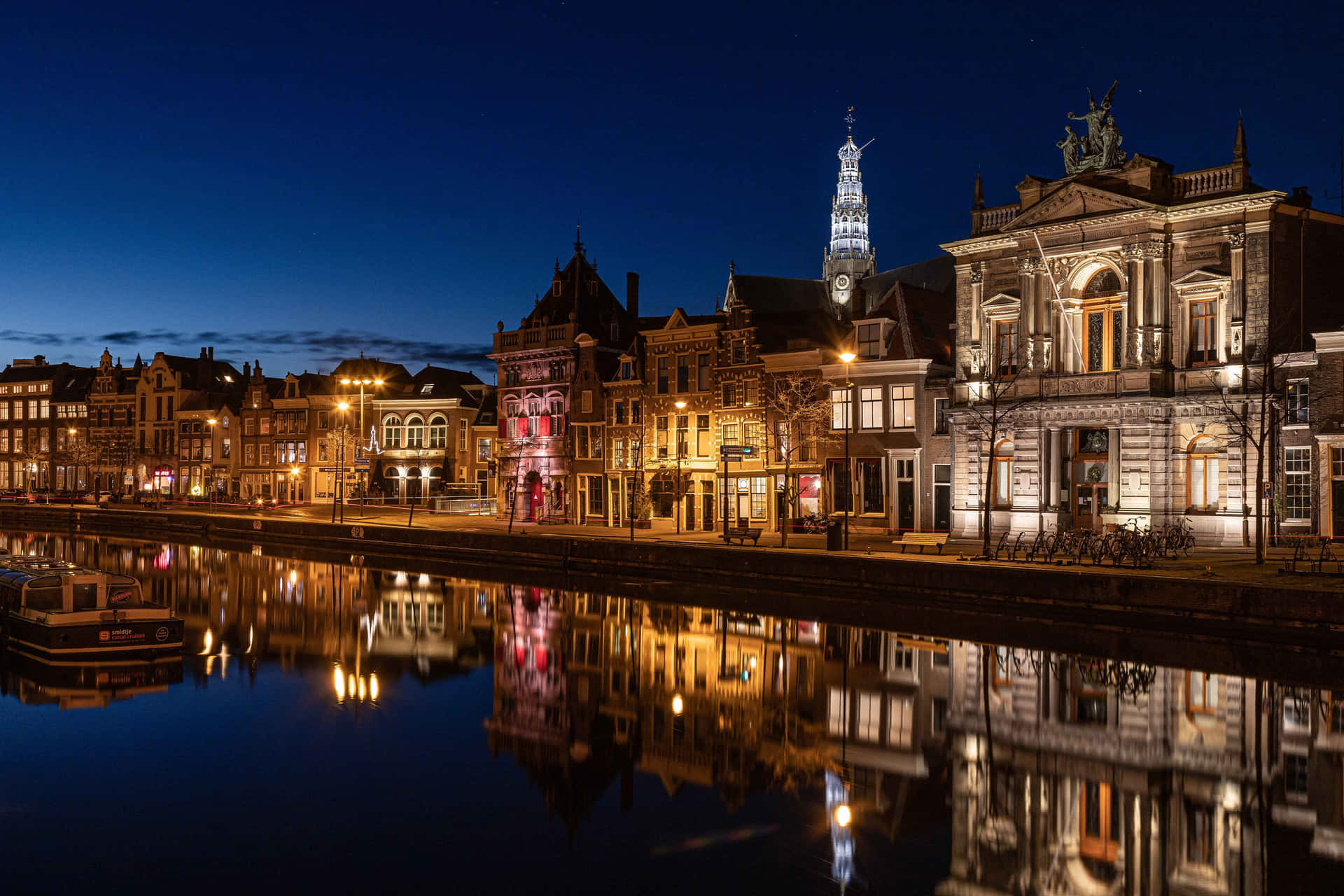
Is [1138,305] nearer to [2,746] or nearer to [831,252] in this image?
[2,746]

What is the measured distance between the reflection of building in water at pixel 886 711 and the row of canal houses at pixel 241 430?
127 ft

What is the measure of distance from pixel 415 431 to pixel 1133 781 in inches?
2742

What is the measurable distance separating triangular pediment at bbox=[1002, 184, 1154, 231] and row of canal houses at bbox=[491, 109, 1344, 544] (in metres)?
0.07

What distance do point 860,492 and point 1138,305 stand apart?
1498 cm

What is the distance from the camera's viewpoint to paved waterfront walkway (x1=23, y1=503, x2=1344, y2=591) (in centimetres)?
2970

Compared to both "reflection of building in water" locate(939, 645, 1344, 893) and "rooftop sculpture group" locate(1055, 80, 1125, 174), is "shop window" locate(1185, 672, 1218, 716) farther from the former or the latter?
"rooftop sculpture group" locate(1055, 80, 1125, 174)

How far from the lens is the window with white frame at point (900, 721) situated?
19178mm

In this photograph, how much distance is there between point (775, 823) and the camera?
48.7 feet

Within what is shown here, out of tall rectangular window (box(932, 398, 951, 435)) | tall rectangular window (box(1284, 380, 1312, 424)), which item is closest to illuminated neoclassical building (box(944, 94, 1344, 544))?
tall rectangular window (box(1284, 380, 1312, 424))

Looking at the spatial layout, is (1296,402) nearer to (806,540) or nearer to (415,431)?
(806,540)

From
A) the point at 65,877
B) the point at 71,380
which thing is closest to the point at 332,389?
the point at 71,380

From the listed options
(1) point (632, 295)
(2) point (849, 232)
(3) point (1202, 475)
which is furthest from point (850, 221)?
(3) point (1202, 475)

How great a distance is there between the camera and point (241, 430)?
93812 millimetres

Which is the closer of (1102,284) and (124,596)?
(124,596)
